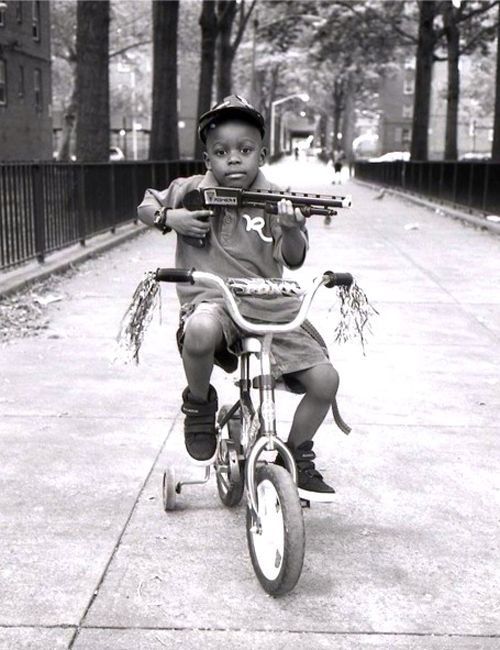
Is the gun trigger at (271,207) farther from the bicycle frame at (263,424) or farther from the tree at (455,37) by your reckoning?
the tree at (455,37)

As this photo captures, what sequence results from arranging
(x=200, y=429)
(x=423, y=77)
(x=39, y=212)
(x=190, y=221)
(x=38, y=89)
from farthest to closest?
(x=38, y=89), (x=423, y=77), (x=39, y=212), (x=200, y=429), (x=190, y=221)

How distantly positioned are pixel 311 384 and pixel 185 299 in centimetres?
63

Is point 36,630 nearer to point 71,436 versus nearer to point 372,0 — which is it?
point 71,436

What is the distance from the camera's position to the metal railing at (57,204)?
10414 mm

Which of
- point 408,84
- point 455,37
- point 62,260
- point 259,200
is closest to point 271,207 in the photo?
point 259,200

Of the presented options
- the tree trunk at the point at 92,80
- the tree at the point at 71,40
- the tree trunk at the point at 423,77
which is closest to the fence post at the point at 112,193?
the tree trunk at the point at 92,80

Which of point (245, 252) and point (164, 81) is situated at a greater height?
point (164, 81)

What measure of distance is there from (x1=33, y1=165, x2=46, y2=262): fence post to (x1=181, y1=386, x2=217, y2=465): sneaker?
786cm

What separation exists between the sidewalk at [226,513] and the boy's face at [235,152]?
147 centimetres

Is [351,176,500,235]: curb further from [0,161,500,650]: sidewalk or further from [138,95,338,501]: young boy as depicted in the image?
[138,95,338,501]: young boy

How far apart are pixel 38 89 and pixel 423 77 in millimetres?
17525

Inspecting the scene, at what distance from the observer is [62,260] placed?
12219mm

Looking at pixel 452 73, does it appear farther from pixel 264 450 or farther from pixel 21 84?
pixel 264 450

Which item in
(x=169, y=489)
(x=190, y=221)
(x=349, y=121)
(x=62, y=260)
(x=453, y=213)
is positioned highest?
(x=349, y=121)
